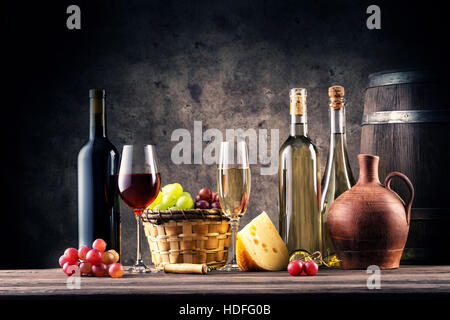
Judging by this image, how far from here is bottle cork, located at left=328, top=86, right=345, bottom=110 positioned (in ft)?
4.54

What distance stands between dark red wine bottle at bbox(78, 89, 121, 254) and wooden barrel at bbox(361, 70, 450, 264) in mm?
677

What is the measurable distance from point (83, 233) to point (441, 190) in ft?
2.90

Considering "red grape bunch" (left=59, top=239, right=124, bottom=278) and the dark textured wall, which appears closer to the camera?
"red grape bunch" (left=59, top=239, right=124, bottom=278)

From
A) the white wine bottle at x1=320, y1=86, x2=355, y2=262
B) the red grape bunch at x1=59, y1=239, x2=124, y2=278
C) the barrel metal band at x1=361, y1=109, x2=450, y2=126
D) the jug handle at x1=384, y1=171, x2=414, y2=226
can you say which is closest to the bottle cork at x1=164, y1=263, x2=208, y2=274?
the red grape bunch at x1=59, y1=239, x2=124, y2=278

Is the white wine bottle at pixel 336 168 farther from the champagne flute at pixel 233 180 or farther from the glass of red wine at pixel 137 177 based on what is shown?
the glass of red wine at pixel 137 177

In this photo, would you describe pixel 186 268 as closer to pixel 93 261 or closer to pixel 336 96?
pixel 93 261

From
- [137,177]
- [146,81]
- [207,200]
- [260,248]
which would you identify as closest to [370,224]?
[260,248]

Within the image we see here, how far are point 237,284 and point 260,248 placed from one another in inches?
Answer: 8.3

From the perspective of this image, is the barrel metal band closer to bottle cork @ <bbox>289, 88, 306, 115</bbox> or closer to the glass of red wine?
bottle cork @ <bbox>289, 88, 306, 115</bbox>

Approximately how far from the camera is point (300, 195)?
53.1 inches

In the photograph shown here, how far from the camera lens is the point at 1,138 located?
1957 mm

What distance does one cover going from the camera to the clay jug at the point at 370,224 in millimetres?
1258

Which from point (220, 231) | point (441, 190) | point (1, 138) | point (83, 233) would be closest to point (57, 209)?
point (1, 138)
